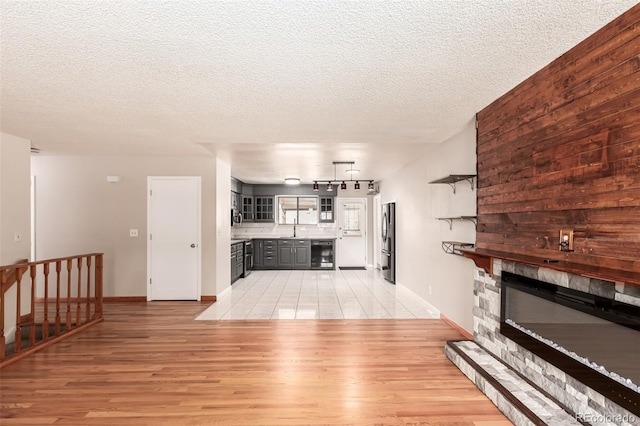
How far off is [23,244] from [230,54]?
164 inches

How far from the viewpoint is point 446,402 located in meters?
2.68

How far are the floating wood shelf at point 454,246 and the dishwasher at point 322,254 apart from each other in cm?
527

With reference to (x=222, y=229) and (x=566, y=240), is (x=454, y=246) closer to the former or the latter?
(x=566, y=240)

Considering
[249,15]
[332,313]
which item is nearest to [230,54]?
[249,15]

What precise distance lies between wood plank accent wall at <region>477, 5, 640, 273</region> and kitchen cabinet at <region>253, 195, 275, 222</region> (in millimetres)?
7478

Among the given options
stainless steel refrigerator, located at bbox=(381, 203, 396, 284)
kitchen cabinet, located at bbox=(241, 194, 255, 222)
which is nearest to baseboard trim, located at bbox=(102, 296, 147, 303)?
kitchen cabinet, located at bbox=(241, 194, 255, 222)

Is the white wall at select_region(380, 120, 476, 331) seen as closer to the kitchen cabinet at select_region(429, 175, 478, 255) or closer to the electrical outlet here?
the kitchen cabinet at select_region(429, 175, 478, 255)

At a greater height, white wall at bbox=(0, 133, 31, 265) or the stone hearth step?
white wall at bbox=(0, 133, 31, 265)

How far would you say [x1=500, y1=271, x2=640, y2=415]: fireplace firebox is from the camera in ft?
5.92

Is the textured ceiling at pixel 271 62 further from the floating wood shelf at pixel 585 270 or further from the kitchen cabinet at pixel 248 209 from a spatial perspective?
the kitchen cabinet at pixel 248 209

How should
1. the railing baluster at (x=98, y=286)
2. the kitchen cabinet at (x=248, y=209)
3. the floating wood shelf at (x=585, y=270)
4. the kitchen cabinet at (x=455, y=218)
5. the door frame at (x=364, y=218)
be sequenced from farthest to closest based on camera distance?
the door frame at (x=364, y=218), the kitchen cabinet at (x=248, y=209), the railing baluster at (x=98, y=286), the kitchen cabinet at (x=455, y=218), the floating wood shelf at (x=585, y=270)

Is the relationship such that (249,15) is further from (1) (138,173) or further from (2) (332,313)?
(1) (138,173)

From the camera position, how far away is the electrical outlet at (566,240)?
7.36 ft

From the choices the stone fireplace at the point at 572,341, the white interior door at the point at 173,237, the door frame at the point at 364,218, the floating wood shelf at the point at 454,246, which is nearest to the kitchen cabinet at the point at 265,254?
the door frame at the point at 364,218
